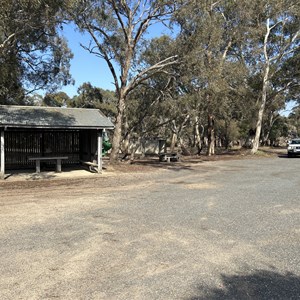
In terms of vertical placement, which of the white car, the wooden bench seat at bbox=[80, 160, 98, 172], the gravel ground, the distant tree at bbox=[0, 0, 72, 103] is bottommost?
the gravel ground

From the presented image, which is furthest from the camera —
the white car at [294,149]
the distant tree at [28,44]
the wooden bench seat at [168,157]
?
the white car at [294,149]

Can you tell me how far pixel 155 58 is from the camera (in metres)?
24.2

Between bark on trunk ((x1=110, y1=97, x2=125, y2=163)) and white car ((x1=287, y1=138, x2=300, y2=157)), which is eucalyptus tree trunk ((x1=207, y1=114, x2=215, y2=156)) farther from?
bark on trunk ((x1=110, y1=97, x2=125, y2=163))

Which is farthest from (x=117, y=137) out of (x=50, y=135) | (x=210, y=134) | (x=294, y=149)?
(x=294, y=149)

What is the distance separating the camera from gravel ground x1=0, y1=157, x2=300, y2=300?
12.9 ft

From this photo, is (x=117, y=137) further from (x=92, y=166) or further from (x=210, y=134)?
(x=210, y=134)

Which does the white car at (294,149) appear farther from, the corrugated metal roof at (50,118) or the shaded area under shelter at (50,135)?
the corrugated metal roof at (50,118)

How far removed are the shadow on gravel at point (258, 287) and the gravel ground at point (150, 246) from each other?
0.04 feet

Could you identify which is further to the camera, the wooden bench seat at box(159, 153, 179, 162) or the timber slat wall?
the wooden bench seat at box(159, 153, 179, 162)

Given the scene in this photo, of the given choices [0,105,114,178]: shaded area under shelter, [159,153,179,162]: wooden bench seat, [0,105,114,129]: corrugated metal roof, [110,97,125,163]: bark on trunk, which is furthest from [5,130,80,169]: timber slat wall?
[159,153,179,162]: wooden bench seat

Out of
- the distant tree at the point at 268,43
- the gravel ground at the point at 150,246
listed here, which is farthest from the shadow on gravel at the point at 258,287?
the distant tree at the point at 268,43

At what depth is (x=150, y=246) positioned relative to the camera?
5.39 metres

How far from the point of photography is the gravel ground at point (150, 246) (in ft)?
12.9

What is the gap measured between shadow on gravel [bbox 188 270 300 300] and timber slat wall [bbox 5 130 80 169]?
51.3 feet
